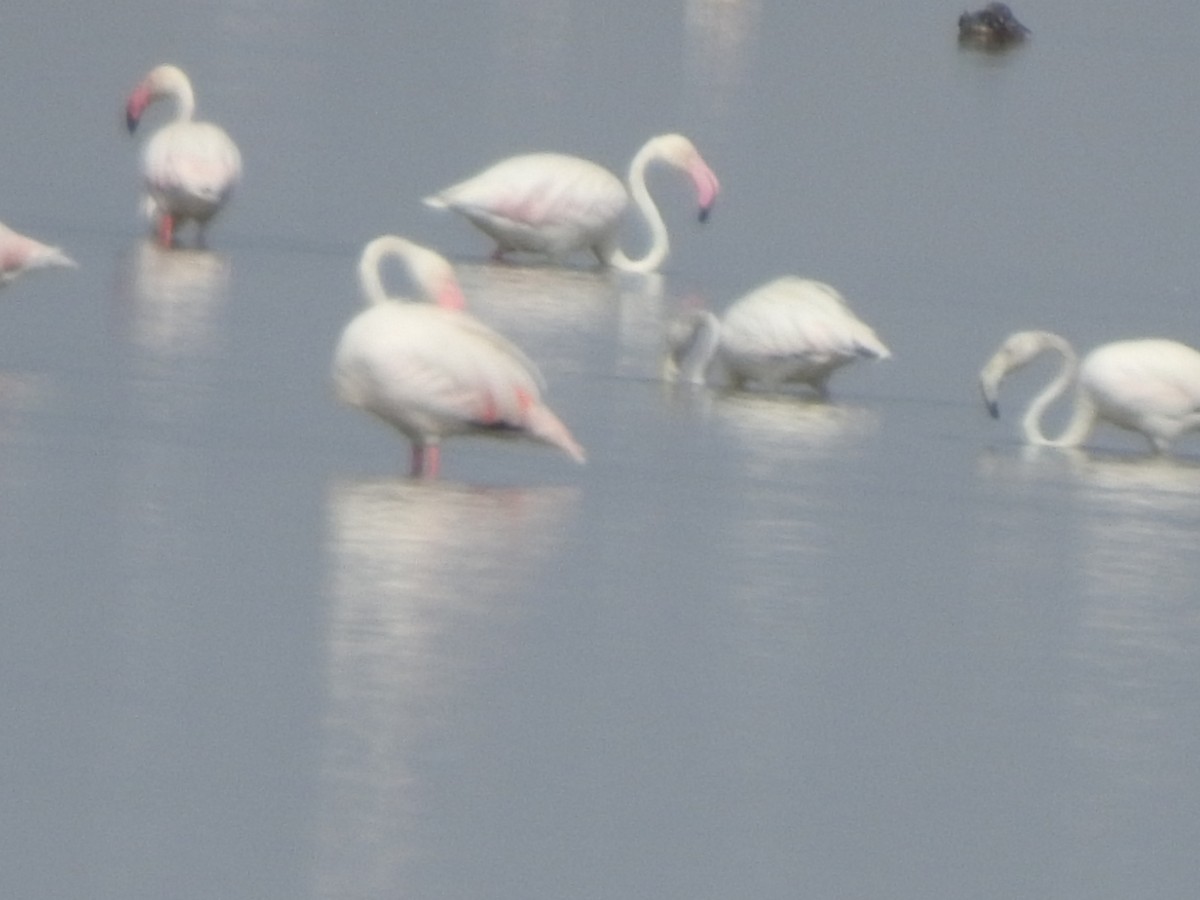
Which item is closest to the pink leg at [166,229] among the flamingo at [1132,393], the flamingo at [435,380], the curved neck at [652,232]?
the curved neck at [652,232]

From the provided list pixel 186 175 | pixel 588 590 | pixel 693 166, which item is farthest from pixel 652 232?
pixel 588 590

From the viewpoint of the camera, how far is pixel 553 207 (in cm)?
1491

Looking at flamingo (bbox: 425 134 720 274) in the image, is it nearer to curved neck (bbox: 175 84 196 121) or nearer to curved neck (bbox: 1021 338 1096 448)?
curved neck (bbox: 175 84 196 121)

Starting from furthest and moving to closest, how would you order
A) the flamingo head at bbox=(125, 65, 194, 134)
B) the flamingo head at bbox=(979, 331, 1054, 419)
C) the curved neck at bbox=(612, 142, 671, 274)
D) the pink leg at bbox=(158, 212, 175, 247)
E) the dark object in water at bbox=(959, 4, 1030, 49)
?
1. the dark object in water at bbox=(959, 4, 1030, 49)
2. the flamingo head at bbox=(125, 65, 194, 134)
3. the curved neck at bbox=(612, 142, 671, 274)
4. the pink leg at bbox=(158, 212, 175, 247)
5. the flamingo head at bbox=(979, 331, 1054, 419)

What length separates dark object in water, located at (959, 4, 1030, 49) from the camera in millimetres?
28234

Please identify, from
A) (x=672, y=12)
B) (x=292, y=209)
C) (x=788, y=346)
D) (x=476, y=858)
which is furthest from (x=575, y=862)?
(x=672, y=12)

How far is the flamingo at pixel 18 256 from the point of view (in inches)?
459

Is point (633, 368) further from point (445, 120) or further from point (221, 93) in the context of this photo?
point (221, 93)

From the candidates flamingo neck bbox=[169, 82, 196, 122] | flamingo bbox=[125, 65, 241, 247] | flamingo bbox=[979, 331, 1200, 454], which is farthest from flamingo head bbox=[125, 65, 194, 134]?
flamingo bbox=[979, 331, 1200, 454]

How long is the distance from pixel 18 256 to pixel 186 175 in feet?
9.48

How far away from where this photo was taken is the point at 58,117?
1891 cm

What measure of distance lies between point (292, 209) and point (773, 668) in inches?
356

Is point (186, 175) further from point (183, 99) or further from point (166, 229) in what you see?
point (183, 99)

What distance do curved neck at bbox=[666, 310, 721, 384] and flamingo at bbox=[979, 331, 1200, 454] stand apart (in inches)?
38.4
